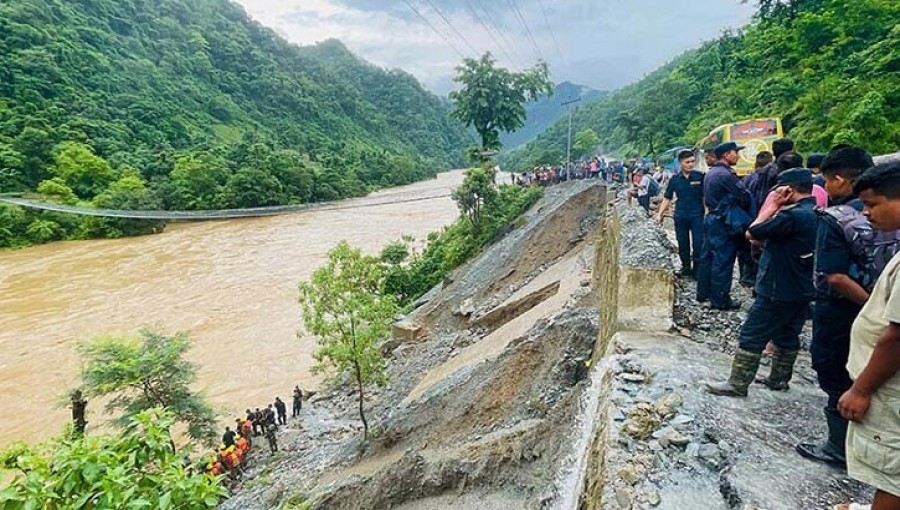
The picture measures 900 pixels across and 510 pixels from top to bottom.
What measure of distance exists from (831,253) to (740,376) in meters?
1.20

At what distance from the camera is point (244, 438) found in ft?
39.5

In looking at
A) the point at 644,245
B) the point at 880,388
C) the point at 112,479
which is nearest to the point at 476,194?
the point at 644,245

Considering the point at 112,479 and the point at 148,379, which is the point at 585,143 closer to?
the point at 148,379

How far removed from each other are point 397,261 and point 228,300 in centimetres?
861

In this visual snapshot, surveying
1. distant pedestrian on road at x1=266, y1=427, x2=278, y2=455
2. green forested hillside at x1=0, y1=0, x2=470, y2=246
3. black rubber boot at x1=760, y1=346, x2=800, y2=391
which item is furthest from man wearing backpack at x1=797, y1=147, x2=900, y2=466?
green forested hillside at x1=0, y1=0, x2=470, y2=246

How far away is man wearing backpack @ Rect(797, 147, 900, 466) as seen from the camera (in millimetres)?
2535

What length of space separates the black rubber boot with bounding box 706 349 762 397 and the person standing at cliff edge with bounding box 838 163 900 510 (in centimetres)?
148

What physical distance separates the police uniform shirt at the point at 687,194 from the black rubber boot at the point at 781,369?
260cm

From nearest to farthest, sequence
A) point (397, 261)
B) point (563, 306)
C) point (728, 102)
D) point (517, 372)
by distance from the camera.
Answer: point (517, 372)
point (563, 306)
point (397, 261)
point (728, 102)

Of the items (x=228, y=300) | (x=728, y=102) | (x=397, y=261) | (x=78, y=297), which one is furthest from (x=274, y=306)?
(x=728, y=102)

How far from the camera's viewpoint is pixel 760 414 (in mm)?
3314

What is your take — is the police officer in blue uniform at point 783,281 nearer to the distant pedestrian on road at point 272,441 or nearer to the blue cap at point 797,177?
the blue cap at point 797,177

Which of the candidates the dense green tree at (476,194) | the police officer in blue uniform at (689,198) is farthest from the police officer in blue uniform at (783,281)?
the dense green tree at (476,194)

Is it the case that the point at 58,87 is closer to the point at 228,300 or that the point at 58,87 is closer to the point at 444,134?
the point at 228,300
